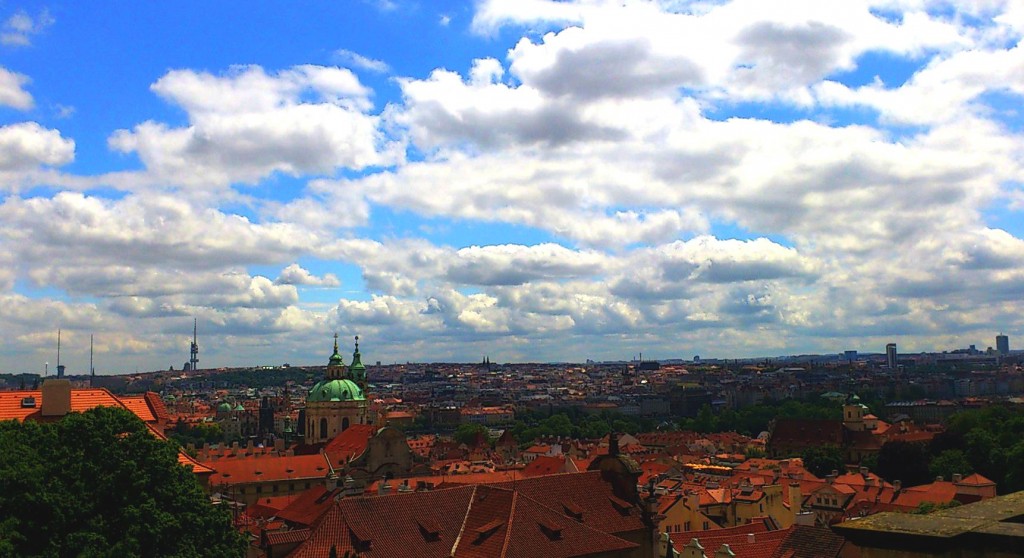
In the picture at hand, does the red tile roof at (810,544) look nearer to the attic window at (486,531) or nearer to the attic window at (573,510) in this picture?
the attic window at (573,510)

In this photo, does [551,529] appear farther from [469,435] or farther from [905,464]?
[469,435]

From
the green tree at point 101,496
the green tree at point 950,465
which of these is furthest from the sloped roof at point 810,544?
the green tree at point 950,465

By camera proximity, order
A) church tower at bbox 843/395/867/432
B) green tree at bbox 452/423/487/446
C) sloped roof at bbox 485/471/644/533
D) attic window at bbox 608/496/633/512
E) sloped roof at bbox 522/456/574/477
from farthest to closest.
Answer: green tree at bbox 452/423/487/446, church tower at bbox 843/395/867/432, sloped roof at bbox 522/456/574/477, attic window at bbox 608/496/633/512, sloped roof at bbox 485/471/644/533

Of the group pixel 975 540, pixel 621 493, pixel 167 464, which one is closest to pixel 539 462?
pixel 621 493

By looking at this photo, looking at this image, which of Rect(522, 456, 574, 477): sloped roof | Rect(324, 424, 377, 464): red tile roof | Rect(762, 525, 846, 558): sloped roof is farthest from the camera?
Rect(324, 424, 377, 464): red tile roof

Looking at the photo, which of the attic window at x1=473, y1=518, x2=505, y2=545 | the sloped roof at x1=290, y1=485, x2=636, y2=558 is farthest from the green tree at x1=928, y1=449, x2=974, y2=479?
the attic window at x1=473, y1=518, x2=505, y2=545

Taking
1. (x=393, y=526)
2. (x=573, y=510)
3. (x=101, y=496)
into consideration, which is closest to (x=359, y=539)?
(x=393, y=526)

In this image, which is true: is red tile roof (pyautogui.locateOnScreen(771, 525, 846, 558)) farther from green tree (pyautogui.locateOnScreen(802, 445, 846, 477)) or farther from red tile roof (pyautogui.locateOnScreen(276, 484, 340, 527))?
green tree (pyautogui.locateOnScreen(802, 445, 846, 477))
